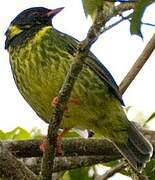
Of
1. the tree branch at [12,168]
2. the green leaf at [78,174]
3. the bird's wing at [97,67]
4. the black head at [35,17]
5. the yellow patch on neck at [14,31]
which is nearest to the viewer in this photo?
the tree branch at [12,168]

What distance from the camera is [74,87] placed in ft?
12.0

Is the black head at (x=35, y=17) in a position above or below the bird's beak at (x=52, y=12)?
below

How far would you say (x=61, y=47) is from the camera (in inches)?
149

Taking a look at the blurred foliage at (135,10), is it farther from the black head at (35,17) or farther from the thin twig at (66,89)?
the black head at (35,17)

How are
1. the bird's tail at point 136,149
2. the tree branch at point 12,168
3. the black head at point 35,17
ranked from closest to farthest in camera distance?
the tree branch at point 12,168, the bird's tail at point 136,149, the black head at point 35,17

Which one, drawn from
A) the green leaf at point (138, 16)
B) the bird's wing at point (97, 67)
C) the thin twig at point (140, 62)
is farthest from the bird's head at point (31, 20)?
the green leaf at point (138, 16)

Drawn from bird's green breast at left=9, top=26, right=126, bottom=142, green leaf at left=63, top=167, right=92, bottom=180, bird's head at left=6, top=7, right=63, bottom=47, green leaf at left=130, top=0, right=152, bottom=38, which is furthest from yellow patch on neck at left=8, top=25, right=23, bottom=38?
green leaf at left=130, top=0, right=152, bottom=38

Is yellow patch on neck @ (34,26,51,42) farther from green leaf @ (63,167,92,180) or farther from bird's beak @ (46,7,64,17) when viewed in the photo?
green leaf @ (63,167,92,180)

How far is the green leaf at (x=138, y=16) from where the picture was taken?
1920 mm

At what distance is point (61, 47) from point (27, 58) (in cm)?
24

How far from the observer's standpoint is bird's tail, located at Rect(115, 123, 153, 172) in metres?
3.51

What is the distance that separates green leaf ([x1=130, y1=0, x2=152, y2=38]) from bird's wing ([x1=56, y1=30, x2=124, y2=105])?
1.69 meters

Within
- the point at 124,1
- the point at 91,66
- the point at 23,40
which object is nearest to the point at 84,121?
the point at 91,66

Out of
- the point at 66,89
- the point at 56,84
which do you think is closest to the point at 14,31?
the point at 56,84
